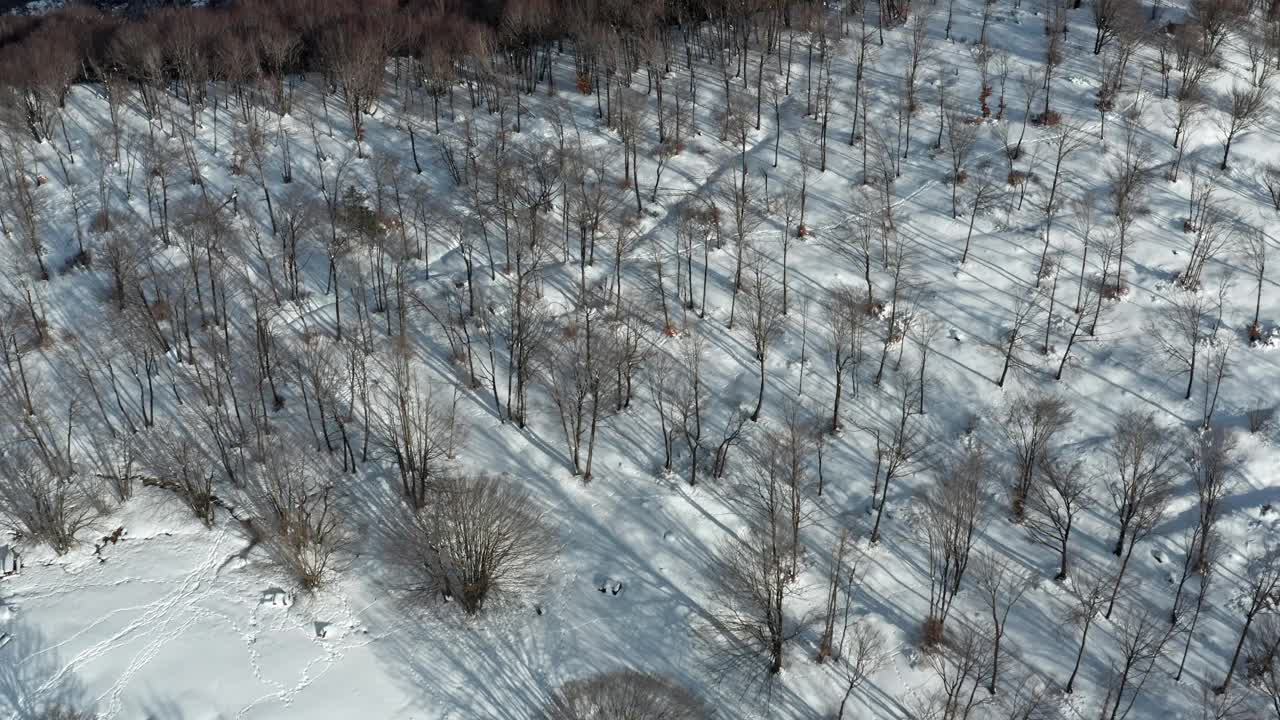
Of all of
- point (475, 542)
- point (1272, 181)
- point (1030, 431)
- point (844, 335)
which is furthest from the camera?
point (1272, 181)

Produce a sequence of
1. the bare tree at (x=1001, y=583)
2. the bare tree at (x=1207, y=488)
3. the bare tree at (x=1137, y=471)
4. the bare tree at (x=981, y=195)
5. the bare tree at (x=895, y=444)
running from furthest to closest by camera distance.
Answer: the bare tree at (x=981, y=195), the bare tree at (x=895, y=444), the bare tree at (x=1137, y=471), the bare tree at (x=1001, y=583), the bare tree at (x=1207, y=488)

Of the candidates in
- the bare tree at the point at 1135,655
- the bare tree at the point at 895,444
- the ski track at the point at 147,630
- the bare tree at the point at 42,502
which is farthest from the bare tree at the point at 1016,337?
the bare tree at the point at 42,502

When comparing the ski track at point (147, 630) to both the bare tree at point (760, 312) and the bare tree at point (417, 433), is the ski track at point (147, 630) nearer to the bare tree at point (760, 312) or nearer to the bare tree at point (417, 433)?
the bare tree at point (417, 433)

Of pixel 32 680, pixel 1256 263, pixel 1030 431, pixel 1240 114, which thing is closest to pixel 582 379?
pixel 1030 431

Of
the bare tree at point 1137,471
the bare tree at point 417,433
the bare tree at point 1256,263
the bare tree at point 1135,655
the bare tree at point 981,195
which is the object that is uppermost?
the bare tree at point 981,195

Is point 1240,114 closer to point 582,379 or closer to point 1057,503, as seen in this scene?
point 1057,503

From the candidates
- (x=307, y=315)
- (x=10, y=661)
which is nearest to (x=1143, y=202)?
(x=307, y=315)
